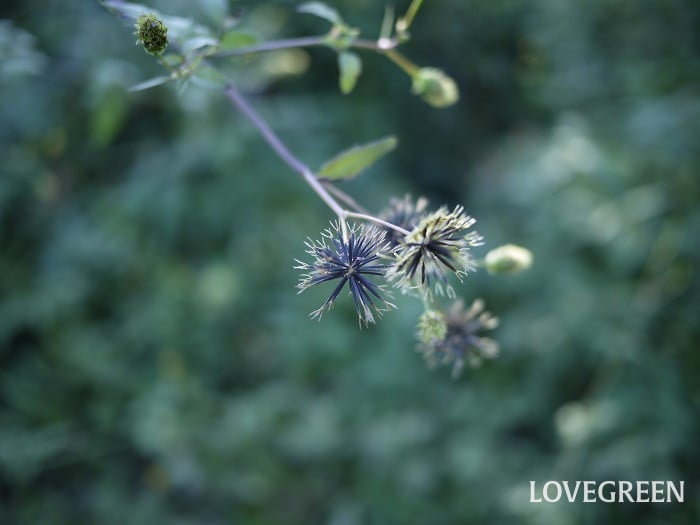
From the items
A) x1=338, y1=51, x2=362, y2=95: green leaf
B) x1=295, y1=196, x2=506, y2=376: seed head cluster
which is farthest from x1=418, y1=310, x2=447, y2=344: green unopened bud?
x1=338, y1=51, x2=362, y2=95: green leaf

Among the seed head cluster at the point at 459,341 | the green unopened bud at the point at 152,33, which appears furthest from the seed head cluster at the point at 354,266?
the green unopened bud at the point at 152,33

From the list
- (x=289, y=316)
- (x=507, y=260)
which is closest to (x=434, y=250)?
(x=507, y=260)

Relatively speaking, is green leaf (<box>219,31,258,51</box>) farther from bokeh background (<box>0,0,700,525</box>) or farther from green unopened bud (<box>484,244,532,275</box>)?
bokeh background (<box>0,0,700,525</box>)

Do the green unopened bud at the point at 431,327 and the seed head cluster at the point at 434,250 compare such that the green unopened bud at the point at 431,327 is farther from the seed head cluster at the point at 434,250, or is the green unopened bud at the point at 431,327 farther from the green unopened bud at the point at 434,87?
the green unopened bud at the point at 434,87

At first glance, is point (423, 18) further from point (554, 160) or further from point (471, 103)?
point (554, 160)

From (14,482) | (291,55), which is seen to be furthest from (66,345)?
(291,55)

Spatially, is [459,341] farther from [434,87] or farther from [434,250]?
[434,87]

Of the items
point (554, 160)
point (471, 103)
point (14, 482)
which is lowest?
point (14, 482)
